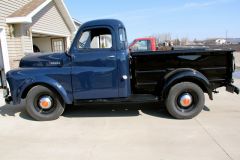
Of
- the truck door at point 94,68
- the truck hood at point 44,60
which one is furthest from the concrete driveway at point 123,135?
the truck hood at point 44,60

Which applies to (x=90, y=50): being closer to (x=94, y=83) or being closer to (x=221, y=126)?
(x=94, y=83)

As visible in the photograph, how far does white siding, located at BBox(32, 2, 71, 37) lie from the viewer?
1076 centimetres

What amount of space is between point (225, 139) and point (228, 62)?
1825 millimetres

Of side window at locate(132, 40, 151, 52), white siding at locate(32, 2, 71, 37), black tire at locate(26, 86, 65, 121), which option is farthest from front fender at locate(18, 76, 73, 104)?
side window at locate(132, 40, 151, 52)

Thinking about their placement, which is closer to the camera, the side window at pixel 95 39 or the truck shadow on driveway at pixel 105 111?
the side window at pixel 95 39

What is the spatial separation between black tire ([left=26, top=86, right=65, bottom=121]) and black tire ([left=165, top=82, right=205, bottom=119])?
2.53 m

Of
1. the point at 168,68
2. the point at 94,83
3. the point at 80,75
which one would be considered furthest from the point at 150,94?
the point at 80,75

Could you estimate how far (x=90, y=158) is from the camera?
11.5 feet

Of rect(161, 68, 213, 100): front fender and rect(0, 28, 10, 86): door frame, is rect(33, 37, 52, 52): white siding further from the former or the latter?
rect(161, 68, 213, 100): front fender

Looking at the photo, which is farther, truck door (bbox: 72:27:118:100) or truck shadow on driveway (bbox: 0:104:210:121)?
truck shadow on driveway (bbox: 0:104:210:121)

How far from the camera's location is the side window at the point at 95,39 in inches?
200

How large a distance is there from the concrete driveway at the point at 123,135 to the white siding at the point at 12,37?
12.8 feet

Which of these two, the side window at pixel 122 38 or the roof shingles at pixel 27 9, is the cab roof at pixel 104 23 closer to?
the side window at pixel 122 38

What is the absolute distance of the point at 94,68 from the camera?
5000 millimetres
